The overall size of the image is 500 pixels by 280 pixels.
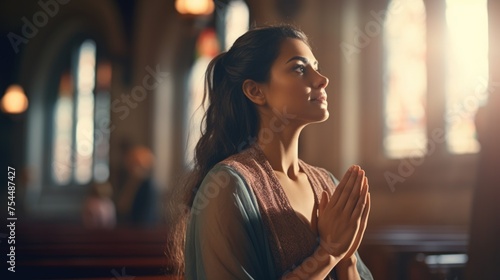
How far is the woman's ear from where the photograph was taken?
68.3 inches

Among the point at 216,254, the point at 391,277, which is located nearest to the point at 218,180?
the point at 216,254

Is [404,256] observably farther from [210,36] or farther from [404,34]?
[210,36]

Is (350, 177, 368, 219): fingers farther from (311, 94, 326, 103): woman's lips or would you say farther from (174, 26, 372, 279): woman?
(311, 94, 326, 103): woman's lips

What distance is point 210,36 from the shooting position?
12.8 metres

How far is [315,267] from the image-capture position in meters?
1.59

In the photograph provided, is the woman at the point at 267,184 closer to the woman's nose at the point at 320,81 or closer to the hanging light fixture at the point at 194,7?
the woman's nose at the point at 320,81

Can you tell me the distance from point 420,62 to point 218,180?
741 cm

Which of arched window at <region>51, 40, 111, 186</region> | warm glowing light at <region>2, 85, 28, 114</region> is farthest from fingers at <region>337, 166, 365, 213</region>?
warm glowing light at <region>2, 85, 28, 114</region>

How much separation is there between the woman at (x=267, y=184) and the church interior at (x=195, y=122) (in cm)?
16

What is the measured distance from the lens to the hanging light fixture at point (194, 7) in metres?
7.56

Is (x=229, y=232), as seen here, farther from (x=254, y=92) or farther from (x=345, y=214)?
(x=254, y=92)

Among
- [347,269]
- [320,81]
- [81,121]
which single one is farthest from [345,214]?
[81,121]

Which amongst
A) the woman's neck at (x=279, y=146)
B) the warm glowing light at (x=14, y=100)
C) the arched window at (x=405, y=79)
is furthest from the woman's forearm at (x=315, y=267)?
the warm glowing light at (x=14, y=100)

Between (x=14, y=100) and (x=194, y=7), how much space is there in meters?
7.76
